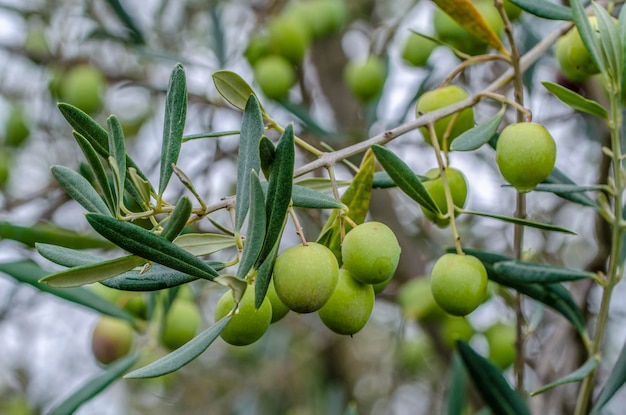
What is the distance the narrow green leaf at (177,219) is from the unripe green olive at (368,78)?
1357mm

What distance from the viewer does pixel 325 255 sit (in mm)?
732

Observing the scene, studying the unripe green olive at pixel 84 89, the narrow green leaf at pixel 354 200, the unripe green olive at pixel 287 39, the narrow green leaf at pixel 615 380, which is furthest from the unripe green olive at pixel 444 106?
the unripe green olive at pixel 84 89

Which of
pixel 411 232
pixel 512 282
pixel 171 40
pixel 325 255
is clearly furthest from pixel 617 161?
pixel 171 40

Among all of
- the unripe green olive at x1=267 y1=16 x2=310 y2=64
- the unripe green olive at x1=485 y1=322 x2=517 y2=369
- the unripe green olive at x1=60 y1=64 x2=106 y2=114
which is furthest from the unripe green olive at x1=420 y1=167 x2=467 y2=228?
the unripe green olive at x1=60 y1=64 x2=106 y2=114

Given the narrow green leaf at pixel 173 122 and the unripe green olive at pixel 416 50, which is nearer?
the narrow green leaf at pixel 173 122

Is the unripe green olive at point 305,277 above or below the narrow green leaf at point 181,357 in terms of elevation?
above

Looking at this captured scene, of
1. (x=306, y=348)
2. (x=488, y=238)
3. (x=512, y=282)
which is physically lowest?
(x=306, y=348)

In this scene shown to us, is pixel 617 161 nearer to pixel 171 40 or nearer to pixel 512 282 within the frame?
pixel 512 282

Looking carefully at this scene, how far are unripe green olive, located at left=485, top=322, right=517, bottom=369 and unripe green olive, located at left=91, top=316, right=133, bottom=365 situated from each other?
83 cm

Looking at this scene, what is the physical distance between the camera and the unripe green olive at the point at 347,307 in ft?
2.56

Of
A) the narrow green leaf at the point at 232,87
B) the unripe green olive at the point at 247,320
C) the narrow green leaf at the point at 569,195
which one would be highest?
the narrow green leaf at the point at 232,87

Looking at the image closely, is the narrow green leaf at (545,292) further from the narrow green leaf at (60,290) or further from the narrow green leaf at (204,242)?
the narrow green leaf at (60,290)

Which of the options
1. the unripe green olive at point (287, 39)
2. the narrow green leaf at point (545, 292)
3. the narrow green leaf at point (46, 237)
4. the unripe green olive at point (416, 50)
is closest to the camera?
the narrow green leaf at point (545, 292)

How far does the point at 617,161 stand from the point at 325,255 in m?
0.42
